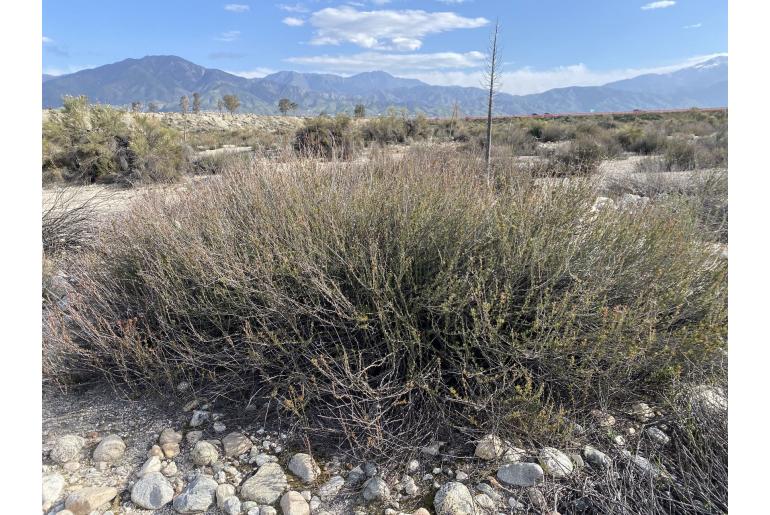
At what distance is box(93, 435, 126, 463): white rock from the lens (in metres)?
2.12

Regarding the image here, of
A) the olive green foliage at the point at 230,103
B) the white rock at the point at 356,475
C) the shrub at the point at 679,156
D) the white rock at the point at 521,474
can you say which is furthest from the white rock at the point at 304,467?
the olive green foliage at the point at 230,103

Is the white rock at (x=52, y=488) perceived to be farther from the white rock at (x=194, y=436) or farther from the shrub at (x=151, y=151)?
the shrub at (x=151, y=151)

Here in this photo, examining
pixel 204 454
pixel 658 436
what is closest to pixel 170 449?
pixel 204 454

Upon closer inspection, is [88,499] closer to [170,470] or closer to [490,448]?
[170,470]

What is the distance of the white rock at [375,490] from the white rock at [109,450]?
1219mm

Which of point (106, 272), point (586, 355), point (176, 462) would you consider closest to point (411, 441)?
point (586, 355)

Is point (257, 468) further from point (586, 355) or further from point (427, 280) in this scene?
point (586, 355)

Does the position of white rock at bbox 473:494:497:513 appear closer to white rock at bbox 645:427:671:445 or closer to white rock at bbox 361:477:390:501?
white rock at bbox 361:477:390:501

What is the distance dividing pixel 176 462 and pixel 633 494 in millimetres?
2028

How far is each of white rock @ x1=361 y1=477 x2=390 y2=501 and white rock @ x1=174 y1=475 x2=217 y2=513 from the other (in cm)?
66

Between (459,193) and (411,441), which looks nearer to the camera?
(411,441)

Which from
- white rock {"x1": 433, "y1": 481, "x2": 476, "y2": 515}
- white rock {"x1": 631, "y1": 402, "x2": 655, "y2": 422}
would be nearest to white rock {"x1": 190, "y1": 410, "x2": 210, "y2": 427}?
white rock {"x1": 433, "y1": 481, "x2": 476, "y2": 515}

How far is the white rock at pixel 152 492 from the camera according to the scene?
1.88m

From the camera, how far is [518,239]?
8.17 feet
